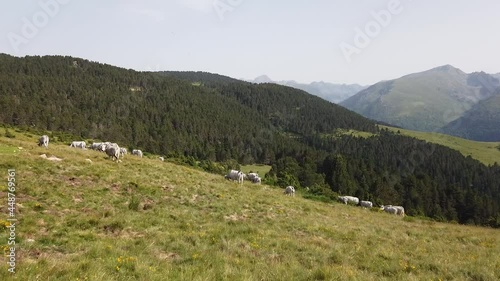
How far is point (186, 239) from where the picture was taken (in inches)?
578

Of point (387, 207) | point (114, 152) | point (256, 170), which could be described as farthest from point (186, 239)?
point (256, 170)

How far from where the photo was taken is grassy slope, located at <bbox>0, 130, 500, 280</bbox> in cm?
1063

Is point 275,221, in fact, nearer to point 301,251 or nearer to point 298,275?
point 301,251

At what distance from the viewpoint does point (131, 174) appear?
88.5 feet

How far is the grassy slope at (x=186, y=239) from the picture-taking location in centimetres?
1063

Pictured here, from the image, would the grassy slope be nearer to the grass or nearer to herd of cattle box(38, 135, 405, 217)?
herd of cattle box(38, 135, 405, 217)

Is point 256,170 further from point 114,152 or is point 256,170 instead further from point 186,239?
point 186,239

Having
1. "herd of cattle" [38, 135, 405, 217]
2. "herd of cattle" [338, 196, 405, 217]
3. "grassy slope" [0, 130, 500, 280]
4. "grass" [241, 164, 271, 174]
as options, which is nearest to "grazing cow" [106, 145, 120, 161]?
"herd of cattle" [38, 135, 405, 217]

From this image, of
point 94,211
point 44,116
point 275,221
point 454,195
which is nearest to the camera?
point 94,211

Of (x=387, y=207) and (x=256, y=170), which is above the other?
(x=387, y=207)

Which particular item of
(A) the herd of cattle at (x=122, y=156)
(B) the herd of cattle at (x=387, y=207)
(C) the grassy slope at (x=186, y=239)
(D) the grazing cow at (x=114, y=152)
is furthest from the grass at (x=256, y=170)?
(C) the grassy slope at (x=186, y=239)

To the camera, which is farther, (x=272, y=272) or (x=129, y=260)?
(x=272, y=272)

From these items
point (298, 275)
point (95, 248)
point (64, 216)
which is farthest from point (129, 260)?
point (64, 216)

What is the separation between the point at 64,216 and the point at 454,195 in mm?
145394
